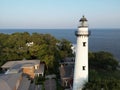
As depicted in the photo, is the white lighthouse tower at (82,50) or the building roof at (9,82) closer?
the white lighthouse tower at (82,50)

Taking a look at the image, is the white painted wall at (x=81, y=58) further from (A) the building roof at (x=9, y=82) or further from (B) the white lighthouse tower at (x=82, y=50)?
(A) the building roof at (x=9, y=82)

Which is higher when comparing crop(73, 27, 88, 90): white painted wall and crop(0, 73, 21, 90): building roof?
crop(73, 27, 88, 90): white painted wall

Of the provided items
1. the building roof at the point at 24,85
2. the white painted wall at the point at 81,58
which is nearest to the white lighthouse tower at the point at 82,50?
the white painted wall at the point at 81,58

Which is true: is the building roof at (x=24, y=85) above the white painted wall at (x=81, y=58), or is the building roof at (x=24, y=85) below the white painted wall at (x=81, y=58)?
below

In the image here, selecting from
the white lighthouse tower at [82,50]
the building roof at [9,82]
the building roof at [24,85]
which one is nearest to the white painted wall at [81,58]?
the white lighthouse tower at [82,50]

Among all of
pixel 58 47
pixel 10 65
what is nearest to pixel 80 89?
pixel 10 65

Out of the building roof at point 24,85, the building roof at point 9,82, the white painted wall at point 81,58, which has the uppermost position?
the white painted wall at point 81,58

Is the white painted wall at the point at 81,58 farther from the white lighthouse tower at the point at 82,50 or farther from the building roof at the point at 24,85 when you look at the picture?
the building roof at the point at 24,85

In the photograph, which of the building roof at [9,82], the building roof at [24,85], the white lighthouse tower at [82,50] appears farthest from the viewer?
the building roof at [24,85]

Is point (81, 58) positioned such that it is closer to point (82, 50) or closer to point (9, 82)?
point (82, 50)

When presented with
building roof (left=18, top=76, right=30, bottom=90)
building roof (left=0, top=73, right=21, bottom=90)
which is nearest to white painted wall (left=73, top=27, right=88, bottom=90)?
building roof (left=18, top=76, right=30, bottom=90)

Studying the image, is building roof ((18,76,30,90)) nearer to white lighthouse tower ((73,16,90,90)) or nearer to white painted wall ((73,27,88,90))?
white painted wall ((73,27,88,90))

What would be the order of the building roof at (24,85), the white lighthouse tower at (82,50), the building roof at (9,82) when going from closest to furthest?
the white lighthouse tower at (82,50) → the building roof at (9,82) → the building roof at (24,85)
